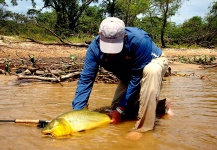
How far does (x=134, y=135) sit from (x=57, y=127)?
783mm

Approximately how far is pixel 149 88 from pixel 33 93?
284 centimetres

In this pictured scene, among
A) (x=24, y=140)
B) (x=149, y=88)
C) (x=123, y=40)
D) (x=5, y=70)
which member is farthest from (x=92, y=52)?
(x=5, y=70)

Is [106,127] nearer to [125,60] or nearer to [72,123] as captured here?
[72,123]

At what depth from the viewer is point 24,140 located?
2.75m

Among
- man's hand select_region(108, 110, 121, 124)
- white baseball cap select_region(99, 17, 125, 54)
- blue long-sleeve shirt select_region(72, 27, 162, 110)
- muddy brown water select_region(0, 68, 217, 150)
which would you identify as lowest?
muddy brown water select_region(0, 68, 217, 150)

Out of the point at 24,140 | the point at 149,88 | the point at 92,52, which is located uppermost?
the point at 92,52

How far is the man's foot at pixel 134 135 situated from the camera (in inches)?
112

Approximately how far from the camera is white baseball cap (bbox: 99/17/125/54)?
2.78 m

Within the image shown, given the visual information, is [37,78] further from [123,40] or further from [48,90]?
[123,40]

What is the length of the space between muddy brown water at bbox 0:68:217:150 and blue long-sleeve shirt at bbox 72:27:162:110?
0.42 metres

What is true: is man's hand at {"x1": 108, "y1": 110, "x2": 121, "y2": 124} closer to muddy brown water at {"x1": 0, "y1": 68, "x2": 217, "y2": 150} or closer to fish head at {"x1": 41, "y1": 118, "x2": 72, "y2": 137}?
muddy brown water at {"x1": 0, "y1": 68, "x2": 217, "y2": 150}

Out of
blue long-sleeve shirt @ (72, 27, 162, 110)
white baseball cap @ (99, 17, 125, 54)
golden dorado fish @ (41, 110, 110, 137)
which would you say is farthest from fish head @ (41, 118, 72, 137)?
white baseball cap @ (99, 17, 125, 54)

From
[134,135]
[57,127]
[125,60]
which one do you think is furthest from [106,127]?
[125,60]

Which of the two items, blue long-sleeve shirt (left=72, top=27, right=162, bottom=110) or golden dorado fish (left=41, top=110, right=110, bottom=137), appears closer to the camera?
golden dorado fish (left=41, top=110, right=110, bottom=137)
